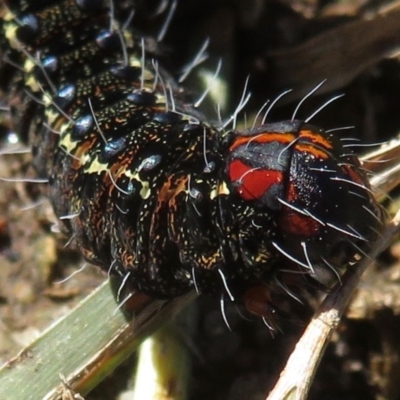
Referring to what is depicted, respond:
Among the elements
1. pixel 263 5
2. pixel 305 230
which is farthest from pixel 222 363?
pixel 263 5

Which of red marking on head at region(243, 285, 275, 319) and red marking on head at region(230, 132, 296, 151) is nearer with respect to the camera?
red marking on head at region(230, 132, 296, 151)

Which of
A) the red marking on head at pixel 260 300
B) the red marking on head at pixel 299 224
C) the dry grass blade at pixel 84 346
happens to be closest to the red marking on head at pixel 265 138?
the red marking on head at pixel 299 224

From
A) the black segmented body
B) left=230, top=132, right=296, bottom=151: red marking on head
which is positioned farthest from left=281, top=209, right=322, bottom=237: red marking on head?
left=230, top=132, right=296, bottom=151: red marking on head

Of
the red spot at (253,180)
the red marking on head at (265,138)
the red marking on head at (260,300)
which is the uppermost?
the red marking on head at (265,138)

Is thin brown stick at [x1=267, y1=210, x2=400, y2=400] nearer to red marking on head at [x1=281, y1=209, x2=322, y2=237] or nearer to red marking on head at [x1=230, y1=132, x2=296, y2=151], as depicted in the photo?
red marking on head at [x1=281, y1=209, x2=322, y2=237]

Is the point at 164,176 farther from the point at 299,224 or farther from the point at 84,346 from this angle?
A: the point at 84,346

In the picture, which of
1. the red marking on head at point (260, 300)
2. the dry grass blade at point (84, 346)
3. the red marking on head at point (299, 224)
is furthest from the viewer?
the dry grass blade at point (84, 346)

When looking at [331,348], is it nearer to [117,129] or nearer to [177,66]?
[117,129]

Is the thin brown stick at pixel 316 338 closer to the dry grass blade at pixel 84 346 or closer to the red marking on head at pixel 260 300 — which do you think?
the red marking on head at pixel 260 300
